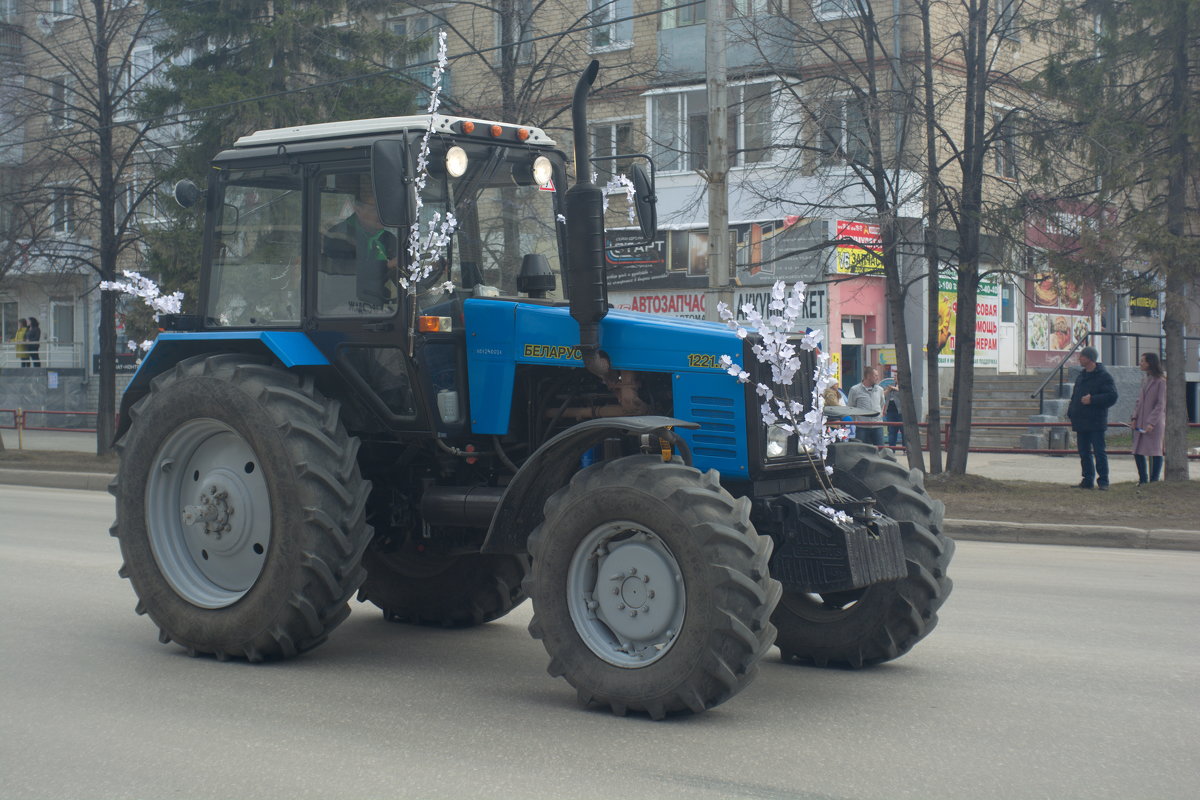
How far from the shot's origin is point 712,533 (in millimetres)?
5695

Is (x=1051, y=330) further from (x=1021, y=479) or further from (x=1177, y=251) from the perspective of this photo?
(x=1177, y=251)

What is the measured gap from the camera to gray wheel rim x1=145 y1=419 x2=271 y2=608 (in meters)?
7.39

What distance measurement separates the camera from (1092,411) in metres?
17.5

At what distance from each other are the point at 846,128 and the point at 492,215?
1124 cm

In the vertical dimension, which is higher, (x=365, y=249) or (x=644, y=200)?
(x=644, y=200)

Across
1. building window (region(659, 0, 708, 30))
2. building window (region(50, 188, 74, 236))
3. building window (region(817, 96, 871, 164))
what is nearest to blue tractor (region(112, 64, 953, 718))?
building window (region(817, 96, 871, 164))

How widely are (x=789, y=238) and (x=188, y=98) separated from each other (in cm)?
1149

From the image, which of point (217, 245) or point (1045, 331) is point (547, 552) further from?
point (1045, 331)

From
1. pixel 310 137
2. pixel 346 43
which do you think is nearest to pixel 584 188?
pixel 310 137

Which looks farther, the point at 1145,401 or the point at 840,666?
the point at 1145,401

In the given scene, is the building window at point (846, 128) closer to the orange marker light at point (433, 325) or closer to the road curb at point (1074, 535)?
the road curb at point (1074, 535)

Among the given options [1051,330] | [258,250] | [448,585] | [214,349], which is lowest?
[448,585]

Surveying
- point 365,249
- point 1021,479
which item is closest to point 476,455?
point 365,249

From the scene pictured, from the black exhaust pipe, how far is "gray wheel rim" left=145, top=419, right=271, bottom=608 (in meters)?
2.15
